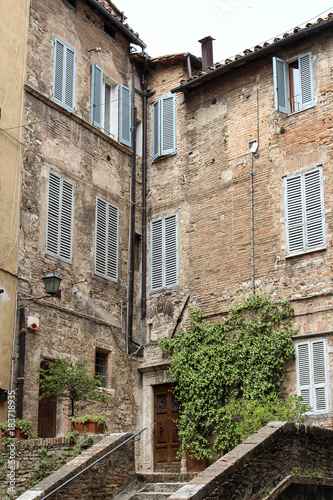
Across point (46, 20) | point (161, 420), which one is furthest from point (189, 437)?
point (46, 20)

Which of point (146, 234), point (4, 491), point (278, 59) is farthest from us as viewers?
point (146, 234)

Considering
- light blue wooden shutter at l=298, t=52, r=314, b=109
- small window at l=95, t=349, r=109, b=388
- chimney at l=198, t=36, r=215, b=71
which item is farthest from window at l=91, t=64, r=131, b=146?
small window at l=95, t=349, r=109, b=388

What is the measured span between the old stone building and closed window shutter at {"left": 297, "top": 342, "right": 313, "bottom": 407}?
28mm

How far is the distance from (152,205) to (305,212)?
445 cm

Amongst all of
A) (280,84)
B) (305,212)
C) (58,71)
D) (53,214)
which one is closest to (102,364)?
(53,214)

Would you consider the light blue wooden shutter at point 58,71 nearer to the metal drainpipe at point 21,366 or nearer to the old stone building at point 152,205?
the old stone building at point 152,205

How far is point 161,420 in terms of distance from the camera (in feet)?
55.7

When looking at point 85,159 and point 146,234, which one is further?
point 146,234

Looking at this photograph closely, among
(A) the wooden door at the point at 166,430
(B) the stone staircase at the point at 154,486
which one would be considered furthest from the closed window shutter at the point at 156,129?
(B) the stone staircase at the point at 154,486

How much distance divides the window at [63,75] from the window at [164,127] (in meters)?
2.70

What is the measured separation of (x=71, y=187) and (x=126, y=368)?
4.28 m

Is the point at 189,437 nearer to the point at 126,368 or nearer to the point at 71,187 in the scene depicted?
the point at 126,368

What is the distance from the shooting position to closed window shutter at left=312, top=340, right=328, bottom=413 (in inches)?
563

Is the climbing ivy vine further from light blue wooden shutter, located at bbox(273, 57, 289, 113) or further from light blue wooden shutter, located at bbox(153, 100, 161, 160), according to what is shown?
light blue wooden shutter, located at bbox(153, 100, 161, 160)
